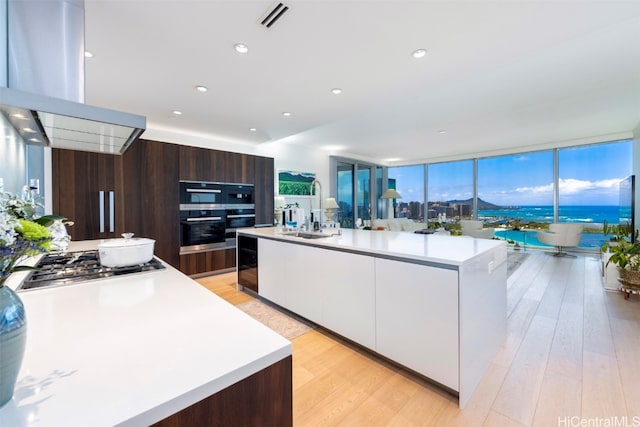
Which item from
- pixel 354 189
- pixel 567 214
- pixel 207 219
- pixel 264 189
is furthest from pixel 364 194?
pixel 207 219

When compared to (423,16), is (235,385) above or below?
below

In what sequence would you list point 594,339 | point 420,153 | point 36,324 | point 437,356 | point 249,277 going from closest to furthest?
point 36,324, point 437,356, point 594,339, point 249,277, point 420,153

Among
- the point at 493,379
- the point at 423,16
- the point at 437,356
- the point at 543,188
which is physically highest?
the point at 423,16

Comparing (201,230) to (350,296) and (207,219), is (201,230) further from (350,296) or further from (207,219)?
(350,296)

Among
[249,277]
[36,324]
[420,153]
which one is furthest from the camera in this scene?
[420,153]

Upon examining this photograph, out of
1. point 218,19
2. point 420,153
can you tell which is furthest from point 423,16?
point 420,153

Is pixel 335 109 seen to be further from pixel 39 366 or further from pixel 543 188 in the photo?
pixel 543 188

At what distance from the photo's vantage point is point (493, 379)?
6.02ft

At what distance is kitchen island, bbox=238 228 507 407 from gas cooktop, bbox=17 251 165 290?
133 cm

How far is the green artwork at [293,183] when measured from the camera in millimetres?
6070

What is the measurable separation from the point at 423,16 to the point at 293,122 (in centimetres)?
251

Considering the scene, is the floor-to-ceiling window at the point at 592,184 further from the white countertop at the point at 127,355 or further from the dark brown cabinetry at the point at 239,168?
the white countertop at the point at 127,355

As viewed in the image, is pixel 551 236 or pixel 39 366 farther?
pixel 551 236

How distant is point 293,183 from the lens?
20.6 feet
